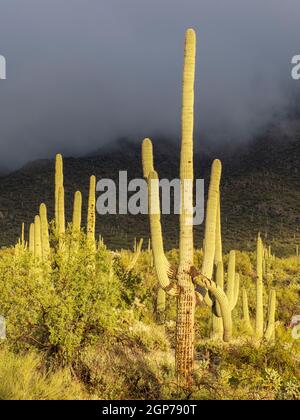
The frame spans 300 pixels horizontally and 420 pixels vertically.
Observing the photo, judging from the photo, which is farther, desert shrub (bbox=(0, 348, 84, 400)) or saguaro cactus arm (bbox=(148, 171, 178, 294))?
saguaro cactus arm (bbox=(148, 171, 178, 294))

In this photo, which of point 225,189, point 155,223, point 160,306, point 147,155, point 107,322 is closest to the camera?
point 107,322

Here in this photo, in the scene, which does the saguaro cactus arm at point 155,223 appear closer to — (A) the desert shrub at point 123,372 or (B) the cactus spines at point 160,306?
(A) the desert shrub at point 123,372

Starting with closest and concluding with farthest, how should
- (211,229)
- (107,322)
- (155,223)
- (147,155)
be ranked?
(107,322)
(155,223)
(211,229)
(147,155)

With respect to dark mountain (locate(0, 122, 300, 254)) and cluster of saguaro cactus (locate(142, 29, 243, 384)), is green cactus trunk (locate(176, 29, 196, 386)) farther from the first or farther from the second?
dark mountain (locate(0, 122, 300, 254))

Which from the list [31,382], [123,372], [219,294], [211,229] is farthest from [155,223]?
[31,382]

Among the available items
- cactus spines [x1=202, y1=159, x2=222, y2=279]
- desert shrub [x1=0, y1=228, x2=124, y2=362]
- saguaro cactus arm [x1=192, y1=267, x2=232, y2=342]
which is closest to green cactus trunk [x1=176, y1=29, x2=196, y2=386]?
saguaro cactus arm [x1=192, y1=267, x2=232, y2=342]

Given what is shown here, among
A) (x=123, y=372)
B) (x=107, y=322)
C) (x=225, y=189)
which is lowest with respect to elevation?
(x=123, y=372)

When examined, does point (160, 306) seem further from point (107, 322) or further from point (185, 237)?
point (185, 237)

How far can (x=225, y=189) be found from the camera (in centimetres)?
6406

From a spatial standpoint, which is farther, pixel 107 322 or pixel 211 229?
pixel 211 229

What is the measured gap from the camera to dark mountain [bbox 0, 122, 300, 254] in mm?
51000
